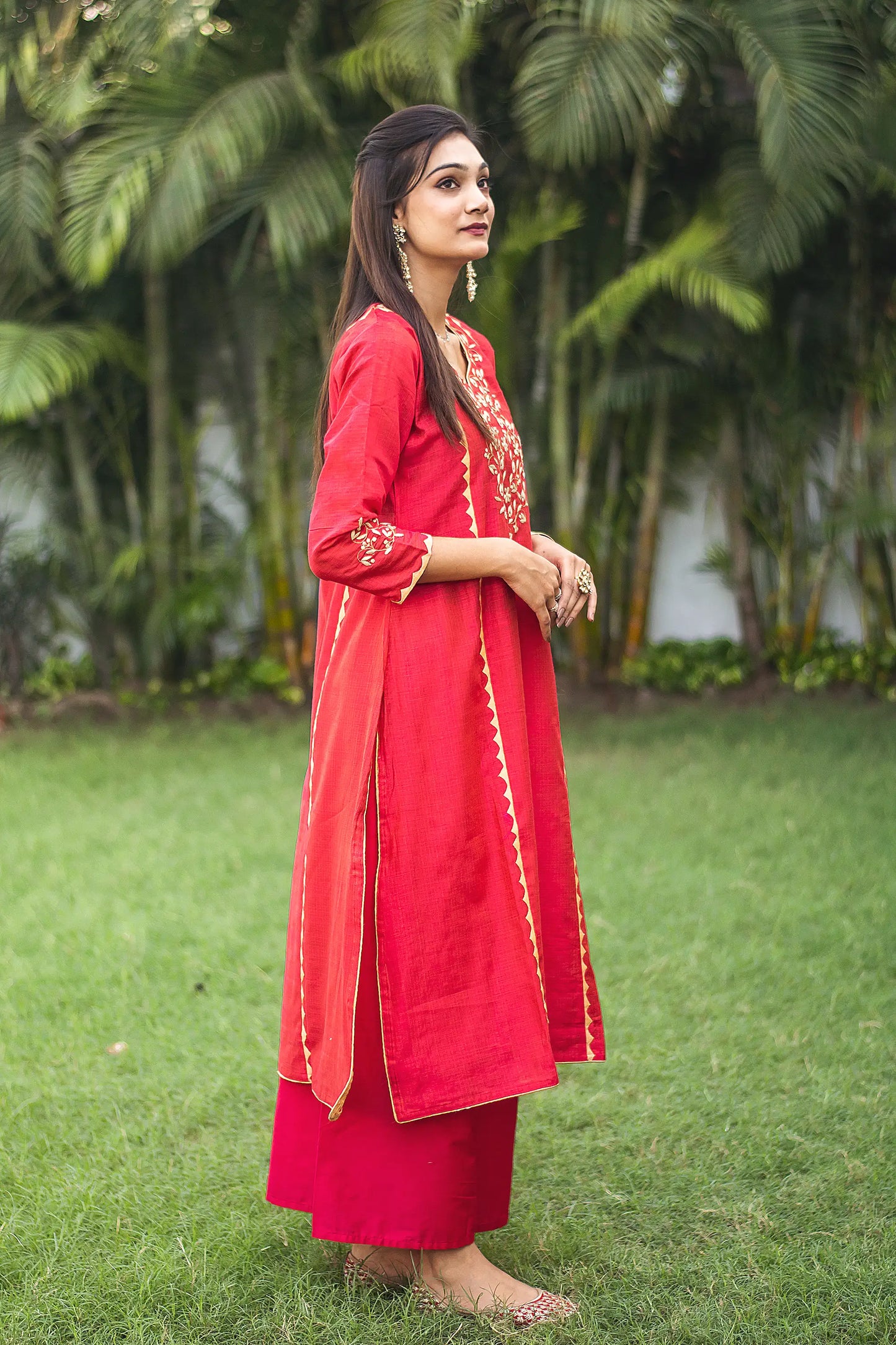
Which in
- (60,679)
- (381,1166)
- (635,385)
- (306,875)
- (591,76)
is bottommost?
(60,679)

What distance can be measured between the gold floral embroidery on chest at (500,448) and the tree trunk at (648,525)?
441cm

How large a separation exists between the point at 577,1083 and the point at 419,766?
115cm

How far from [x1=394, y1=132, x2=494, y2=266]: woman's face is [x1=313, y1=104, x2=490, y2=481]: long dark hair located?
0.02 meters

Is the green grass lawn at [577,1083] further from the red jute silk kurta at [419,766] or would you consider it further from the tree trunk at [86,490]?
the tree trunk at [86,490]

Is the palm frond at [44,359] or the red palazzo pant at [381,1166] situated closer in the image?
the red palazzo pant at [381,1166]

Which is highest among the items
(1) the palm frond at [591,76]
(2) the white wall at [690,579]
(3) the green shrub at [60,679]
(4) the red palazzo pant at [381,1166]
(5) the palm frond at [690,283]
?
(1) the palm frond at [591,76]

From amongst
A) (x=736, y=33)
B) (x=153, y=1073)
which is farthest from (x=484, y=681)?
(x=736, y=33)

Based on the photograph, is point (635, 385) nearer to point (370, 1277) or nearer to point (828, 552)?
point (828, 552)

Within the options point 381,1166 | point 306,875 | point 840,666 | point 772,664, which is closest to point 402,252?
point 306,875

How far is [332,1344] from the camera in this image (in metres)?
1.79

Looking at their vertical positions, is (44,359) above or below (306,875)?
above

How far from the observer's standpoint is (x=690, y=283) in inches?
206

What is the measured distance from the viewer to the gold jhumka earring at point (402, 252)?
1834mm

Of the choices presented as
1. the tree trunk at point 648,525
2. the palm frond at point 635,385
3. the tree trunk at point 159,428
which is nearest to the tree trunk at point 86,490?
the tree trunk at point 159,428
